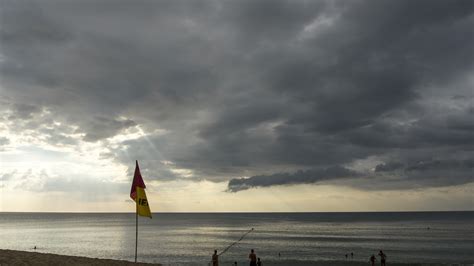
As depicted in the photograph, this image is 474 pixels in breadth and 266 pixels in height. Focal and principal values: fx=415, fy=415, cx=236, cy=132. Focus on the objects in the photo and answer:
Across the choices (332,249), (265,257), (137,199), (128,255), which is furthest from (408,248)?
(137,199)

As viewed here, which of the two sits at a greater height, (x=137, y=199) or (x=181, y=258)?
(x=137, y=199)

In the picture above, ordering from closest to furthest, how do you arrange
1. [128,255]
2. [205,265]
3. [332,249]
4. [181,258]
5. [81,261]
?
[81,261], [205,265], [181,258], [128,255], [332,249]

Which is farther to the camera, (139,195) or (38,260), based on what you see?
(139,195)

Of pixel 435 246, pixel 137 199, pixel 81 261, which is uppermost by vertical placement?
pixel 137 199

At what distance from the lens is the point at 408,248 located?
7462 cm

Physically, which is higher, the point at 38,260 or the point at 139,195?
the point at 139,195

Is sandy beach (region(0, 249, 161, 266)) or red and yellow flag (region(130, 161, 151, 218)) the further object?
red and yellow flag (region(130, 161, 151, 218))

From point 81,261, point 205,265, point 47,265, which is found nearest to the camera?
point 47,265

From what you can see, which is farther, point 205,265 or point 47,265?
point 205,265

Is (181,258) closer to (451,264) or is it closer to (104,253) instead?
(104,253)

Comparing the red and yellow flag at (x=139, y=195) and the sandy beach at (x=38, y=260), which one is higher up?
the red and yellow flag at (x=139, y=195)

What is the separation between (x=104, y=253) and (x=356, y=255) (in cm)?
4054

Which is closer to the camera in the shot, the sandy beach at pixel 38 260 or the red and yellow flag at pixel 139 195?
the sandy beach at pixel 38 260

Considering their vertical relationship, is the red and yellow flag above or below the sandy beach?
above
